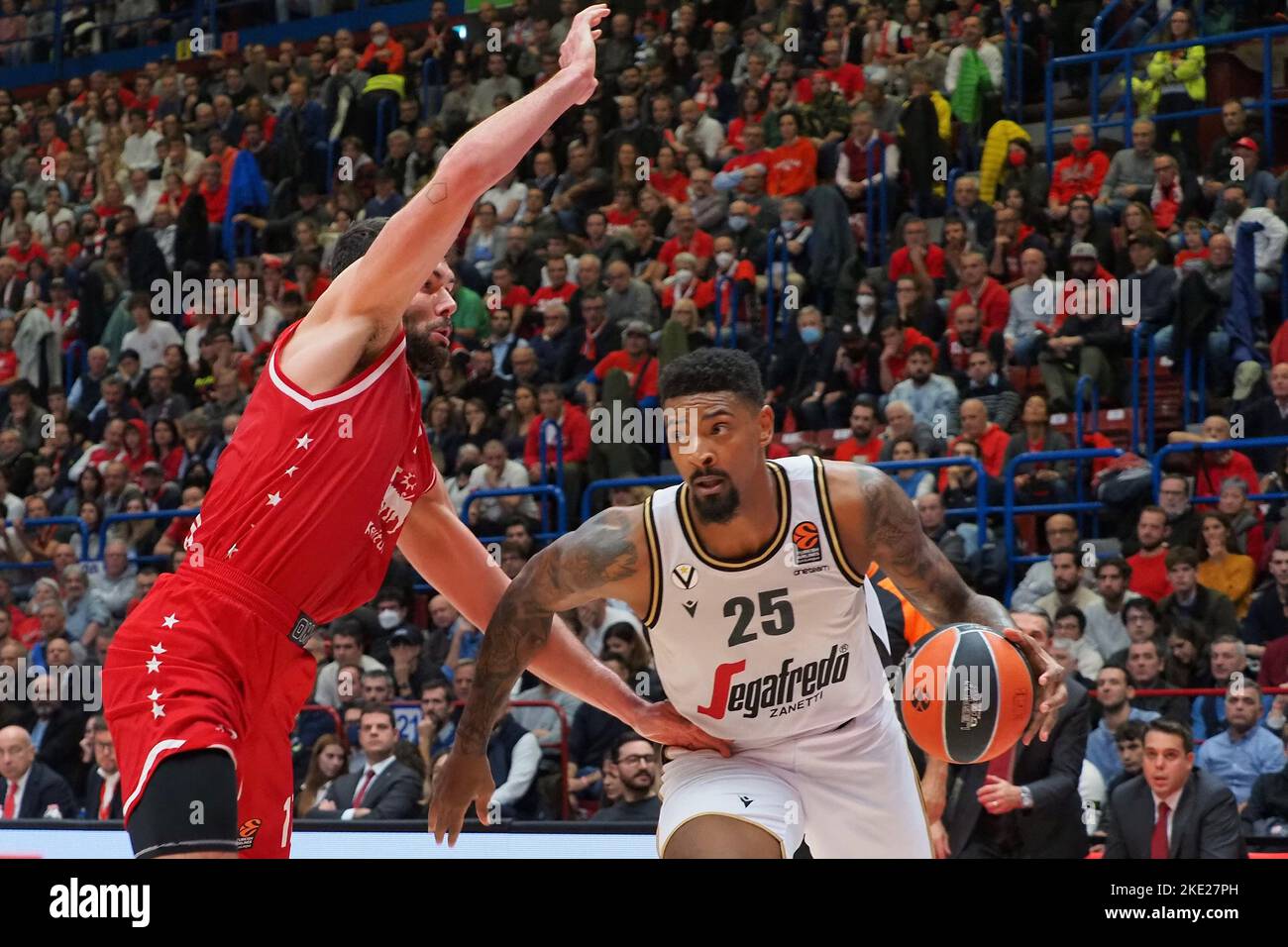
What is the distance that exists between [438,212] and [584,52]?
0.60 m

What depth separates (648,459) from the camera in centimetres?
1173

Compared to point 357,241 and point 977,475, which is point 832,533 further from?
point 977,475

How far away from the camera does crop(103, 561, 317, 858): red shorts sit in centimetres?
364

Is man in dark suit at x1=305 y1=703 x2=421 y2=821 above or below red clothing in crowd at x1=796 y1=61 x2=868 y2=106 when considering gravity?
below

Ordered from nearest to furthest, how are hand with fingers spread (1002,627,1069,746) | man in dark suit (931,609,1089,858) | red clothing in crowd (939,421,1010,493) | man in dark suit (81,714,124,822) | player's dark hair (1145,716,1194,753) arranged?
hand with fingers spread (1002,627,1069,746), player's dark hair (1145,716,1194,753), man in dark suit (931,609,1089,858), man in dark suit (81,714,124,822), red clothing in crowd (939,421,1010,493)

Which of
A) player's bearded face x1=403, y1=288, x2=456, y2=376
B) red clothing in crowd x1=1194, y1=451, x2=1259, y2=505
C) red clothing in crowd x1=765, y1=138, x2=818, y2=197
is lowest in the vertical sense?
red clothing in crowd x1=1194, y1=451, x2=1259, y2=505

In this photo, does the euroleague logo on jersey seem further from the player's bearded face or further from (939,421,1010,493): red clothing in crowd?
(939,421,1010,493): red clothing in crowd

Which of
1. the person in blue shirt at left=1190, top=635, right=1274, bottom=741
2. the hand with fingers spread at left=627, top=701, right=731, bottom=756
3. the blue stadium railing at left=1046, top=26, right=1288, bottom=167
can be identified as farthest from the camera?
the blue stadium railing at left=1046, top=26, right=1288, bottom=167

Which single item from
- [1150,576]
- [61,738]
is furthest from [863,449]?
[61,738]

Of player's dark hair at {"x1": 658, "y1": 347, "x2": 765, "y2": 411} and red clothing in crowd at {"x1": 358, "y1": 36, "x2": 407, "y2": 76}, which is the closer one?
player's dark hair at {"x1": 658, "y1": 347, "x2": 765, "y2": 411}

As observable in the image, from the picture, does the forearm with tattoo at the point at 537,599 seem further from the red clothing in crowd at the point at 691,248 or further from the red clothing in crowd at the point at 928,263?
the red clothing in crowd at the point at 691,248

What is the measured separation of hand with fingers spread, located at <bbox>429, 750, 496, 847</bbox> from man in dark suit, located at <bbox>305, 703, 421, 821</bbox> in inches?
162

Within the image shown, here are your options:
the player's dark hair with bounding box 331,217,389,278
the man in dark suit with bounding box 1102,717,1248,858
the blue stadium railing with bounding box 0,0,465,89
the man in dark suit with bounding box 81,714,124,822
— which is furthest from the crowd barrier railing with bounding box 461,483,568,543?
the blue stadium railing with bounding box 0,0,465,89

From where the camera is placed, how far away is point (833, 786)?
4660 millimetres
